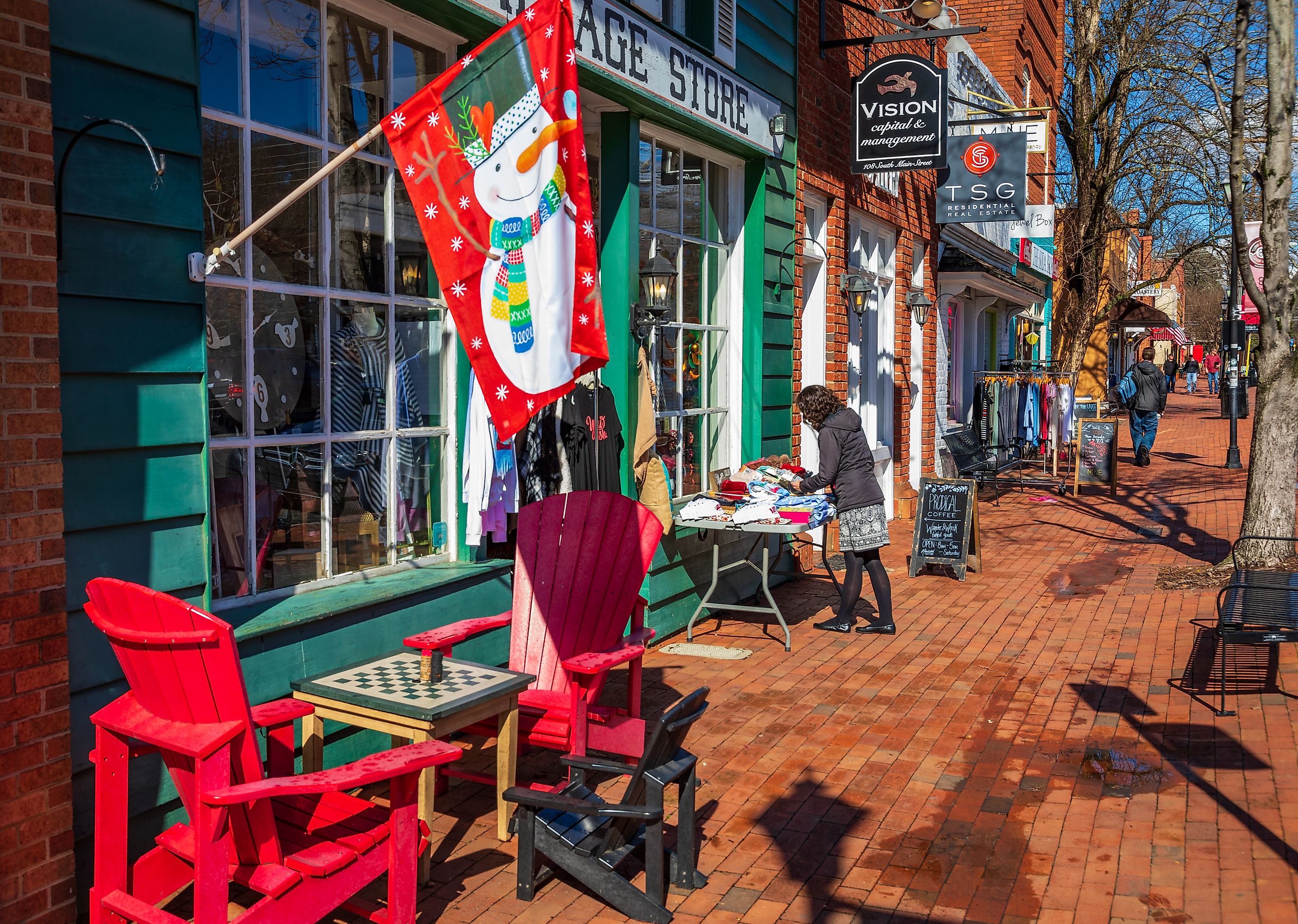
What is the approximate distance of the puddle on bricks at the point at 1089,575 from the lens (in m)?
8.54

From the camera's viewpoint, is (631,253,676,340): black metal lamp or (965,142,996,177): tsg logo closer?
(631,253,676,340): black metal lamp

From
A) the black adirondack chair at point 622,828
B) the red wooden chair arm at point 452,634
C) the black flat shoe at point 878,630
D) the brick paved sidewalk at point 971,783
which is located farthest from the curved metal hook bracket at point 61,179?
the black flat shoe at point 878,630

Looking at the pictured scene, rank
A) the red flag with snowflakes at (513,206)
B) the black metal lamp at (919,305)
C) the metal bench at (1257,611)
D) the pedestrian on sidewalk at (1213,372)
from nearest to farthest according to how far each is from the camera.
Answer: the red flag with snowflakes at (513,206) → the metal bench at (1257,611) → the black metal lamp at (919,305) → the pedestrian on sidewalk at (1213,372)

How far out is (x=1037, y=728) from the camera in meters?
5.26

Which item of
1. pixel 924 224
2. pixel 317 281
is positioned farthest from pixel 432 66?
pixel 924 224

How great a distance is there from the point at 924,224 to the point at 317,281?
30.2ft

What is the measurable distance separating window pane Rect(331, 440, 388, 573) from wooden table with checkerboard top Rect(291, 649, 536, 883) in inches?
26.4

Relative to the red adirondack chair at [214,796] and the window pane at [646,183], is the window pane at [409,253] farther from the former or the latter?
the red adirondack chair at [214,796]

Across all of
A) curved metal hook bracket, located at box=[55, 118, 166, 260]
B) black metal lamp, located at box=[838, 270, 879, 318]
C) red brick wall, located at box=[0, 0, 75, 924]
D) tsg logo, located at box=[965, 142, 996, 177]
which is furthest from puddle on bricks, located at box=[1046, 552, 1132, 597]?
curved metal hook bracket, located at box=[55, 118, 166, 260]

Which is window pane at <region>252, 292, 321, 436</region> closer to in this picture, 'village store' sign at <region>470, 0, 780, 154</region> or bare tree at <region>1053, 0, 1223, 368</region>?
'village store' sign at <region>470, 0, 780, 154</region>

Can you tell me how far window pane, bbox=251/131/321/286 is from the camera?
13.4 ft

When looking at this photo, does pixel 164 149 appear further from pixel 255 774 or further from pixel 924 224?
pixel 924 224

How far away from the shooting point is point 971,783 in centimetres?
458

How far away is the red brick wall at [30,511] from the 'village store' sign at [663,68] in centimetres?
223
